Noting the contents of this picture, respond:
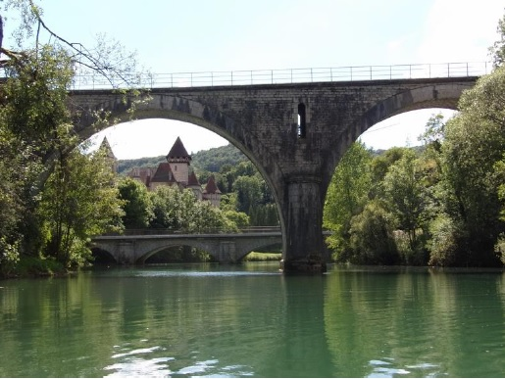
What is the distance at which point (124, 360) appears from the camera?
9.34 metres

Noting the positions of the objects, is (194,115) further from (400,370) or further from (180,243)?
(180,243)

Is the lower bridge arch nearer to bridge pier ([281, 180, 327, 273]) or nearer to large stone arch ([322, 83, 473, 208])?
bridge pier ([281, 180, 327, 273])

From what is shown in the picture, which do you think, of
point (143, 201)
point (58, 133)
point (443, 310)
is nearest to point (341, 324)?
point (443, 310)

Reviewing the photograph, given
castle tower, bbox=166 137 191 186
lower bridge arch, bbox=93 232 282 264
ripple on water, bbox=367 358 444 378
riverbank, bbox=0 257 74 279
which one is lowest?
ripple on water, bbox=367 358 444 378

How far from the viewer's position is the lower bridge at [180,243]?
6378 cm

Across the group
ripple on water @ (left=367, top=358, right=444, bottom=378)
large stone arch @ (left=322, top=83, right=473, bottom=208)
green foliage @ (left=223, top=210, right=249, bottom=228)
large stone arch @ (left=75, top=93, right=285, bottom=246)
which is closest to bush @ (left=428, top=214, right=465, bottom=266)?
large stone arch @ (left=322, top=83, right=473, bottom=208)

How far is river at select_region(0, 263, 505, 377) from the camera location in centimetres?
870

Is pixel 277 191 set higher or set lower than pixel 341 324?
higher

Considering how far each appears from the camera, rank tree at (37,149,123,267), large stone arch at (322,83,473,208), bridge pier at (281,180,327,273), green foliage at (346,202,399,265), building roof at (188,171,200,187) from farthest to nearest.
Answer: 1. building roof at (188,171,200,187)
2. green foliage at (346,202,399,265)
3. tree at (37,149,123,267)
4. large stone arch at (322,83,473,208)
5. bridge pier at (281,180,327,273)

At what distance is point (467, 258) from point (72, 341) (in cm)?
2733

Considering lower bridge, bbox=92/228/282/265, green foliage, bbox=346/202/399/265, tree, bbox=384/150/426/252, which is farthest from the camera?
lower bridge, bbox=92/228/282/265

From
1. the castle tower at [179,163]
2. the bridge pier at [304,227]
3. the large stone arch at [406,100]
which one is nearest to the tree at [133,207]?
the bridge pier at [304,227]

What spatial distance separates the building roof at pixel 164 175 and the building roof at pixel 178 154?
90.7 inches

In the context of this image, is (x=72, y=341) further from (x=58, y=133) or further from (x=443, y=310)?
(x=443, y=310)
